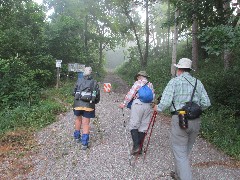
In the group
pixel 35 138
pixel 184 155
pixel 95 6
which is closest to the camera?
pixel 184 155

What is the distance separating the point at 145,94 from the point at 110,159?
5.91ft

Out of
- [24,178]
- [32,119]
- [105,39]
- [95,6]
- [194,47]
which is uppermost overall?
[95,6]

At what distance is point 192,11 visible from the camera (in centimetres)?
1077

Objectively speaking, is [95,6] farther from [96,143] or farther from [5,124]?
[96,143]

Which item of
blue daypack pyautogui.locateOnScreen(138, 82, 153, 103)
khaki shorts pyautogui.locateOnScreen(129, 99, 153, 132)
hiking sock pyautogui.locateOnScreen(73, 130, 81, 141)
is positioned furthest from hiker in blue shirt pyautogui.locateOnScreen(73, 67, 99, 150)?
blue daypack pyautogui.locateOnScreen(138, 82, 153, 103)

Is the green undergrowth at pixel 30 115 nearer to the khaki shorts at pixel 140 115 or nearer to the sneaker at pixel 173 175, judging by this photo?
the khaki shorts at pixel 140 115

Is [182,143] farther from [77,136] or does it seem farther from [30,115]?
[30,115]

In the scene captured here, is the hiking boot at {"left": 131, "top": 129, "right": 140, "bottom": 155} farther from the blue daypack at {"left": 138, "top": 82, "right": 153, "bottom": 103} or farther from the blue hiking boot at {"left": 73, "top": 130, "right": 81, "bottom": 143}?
the blue hiking boot at {"left": 73, "top": 130, "right": 81, "bottom": 143}

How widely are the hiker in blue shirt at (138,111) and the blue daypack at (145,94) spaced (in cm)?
7

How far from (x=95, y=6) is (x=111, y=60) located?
144 ft

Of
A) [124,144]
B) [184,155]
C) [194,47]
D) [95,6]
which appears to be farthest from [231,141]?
[95,6]

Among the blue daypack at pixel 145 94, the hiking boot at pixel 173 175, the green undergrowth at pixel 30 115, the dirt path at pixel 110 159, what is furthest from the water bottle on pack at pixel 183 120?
the green undergrowth at pixel 30 115

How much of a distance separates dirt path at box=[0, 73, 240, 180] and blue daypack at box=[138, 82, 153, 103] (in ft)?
4.78

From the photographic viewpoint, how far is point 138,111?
7.07 meters
